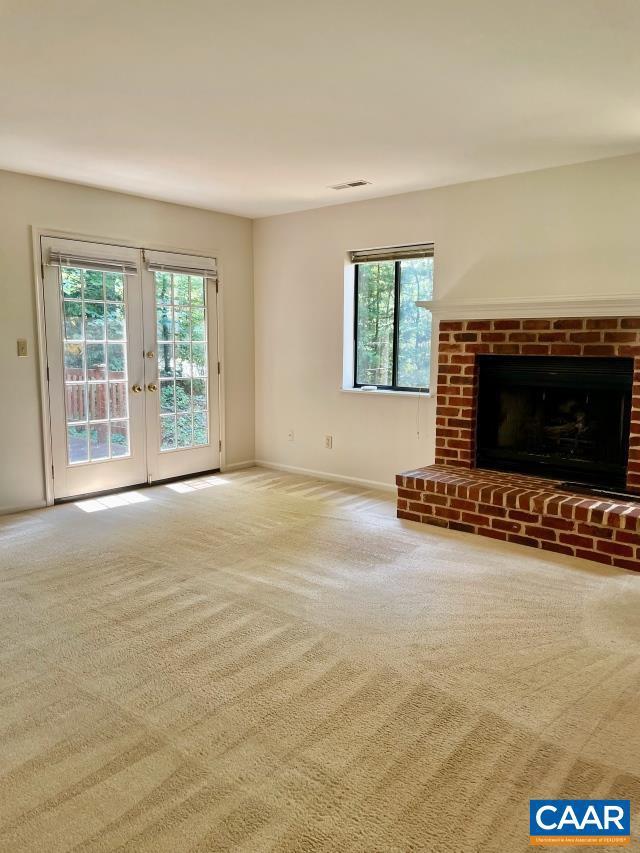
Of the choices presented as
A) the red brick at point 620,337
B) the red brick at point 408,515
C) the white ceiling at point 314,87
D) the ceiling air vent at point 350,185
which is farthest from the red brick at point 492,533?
the ceiling air vent at point 350,185

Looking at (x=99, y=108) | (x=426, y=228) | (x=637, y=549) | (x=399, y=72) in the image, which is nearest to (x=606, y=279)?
(x=426, y=228)

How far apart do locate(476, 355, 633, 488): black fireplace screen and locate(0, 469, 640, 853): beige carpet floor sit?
843 mm

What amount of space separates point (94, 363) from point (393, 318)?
2421 millimetres

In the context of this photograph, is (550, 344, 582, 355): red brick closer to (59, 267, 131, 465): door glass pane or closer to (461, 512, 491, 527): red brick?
(461, 512, 491, 527): red brick

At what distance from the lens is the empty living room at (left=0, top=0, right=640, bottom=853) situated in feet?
6.12

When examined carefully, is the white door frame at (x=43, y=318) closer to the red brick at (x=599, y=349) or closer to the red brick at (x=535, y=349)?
the red brick at (x=535, y=349)

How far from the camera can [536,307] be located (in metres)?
4.07

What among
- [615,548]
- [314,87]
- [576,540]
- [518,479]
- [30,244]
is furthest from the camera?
[30,244]

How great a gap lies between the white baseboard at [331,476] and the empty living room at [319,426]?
1.4 inches

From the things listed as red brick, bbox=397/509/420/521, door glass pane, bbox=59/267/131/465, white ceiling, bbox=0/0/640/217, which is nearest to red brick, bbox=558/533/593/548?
red brick, bbox=397/509/420/521

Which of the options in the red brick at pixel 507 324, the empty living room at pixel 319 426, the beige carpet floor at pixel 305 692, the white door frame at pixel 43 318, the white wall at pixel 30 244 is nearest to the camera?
the beige carpet floor at pixel 305 692

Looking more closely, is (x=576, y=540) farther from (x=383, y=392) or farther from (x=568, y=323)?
(x=383, y=392)

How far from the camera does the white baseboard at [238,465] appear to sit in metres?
5.97

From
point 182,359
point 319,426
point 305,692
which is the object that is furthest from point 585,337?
point 182,359
